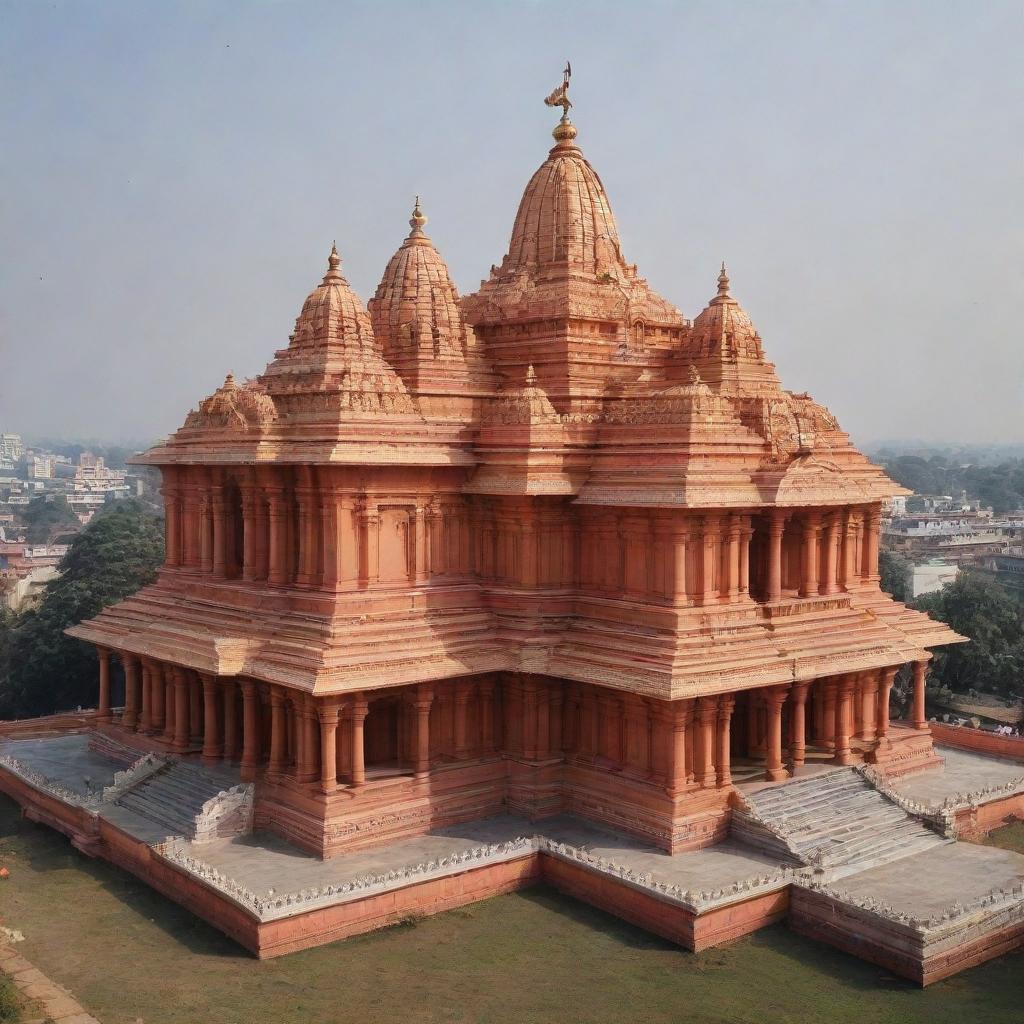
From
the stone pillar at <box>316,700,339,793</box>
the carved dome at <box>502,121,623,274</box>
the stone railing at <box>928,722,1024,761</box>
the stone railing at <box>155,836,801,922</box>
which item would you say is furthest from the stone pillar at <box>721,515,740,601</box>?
the stone railing at <box>928,722,1024,761</box>

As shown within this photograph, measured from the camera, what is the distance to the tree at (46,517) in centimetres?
11594

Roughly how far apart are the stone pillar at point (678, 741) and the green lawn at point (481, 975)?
240 centimetres

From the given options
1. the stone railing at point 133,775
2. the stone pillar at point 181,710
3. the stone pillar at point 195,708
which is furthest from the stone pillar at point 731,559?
the stone railing at point 133,775

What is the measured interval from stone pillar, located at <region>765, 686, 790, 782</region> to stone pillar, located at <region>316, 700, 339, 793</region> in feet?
22.9

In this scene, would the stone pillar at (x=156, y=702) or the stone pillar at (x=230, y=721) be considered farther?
the stone pillar at (x=156, y=702)

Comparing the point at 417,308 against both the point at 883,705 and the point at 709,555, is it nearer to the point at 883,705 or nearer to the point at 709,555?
the point at 709,555

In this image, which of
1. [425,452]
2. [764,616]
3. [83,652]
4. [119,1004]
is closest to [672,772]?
[764,616]

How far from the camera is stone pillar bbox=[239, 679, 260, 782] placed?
2002cm

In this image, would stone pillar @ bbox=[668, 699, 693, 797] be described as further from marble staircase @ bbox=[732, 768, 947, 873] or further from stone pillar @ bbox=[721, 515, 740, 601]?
stone pillar @ bbox=[721, 515, 740, 601]

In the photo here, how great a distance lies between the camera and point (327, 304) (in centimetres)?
2183

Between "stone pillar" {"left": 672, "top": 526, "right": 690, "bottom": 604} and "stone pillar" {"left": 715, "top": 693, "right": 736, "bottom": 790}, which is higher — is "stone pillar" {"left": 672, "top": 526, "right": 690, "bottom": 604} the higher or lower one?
the higher one

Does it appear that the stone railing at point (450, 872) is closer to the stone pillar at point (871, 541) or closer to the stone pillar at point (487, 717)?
the stone pillar at point (487, 717)

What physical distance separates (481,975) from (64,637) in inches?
840

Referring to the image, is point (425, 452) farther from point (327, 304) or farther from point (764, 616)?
point (764, 616)
